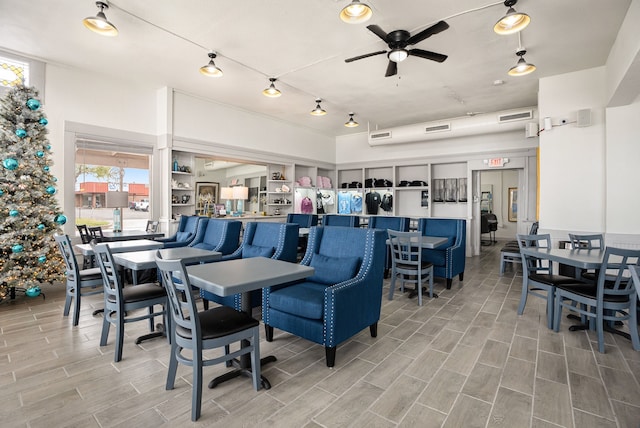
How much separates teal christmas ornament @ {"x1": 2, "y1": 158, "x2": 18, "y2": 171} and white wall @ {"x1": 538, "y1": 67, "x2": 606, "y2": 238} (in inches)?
300

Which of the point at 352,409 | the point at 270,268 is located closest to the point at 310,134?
the point at 270,268

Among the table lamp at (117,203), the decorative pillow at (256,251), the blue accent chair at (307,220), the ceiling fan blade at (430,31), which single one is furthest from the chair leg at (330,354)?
the blue accent chair at (307,220)

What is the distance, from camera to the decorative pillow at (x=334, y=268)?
2912 mm

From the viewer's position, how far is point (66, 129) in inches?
195

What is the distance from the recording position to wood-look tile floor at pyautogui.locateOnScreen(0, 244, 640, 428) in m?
1.89

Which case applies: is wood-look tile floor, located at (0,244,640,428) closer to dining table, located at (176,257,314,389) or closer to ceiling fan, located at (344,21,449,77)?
dining table, located at (176,257,314,389)

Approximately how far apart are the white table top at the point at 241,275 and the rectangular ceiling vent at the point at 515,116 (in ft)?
19.8

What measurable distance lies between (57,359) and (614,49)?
23.2 ft

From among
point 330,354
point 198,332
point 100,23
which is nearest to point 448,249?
point 330,354

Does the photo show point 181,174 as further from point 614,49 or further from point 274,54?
point 614,49

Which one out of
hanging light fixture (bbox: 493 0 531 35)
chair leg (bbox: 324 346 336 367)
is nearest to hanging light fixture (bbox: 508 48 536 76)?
hanging light fixture (bbox: 493 0 531 35)

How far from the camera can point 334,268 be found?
9.84 feet

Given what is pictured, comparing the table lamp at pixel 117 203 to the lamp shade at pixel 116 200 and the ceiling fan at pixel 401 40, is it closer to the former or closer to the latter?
the lamp shade at pixel 116 200

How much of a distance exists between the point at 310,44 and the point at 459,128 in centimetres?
429
